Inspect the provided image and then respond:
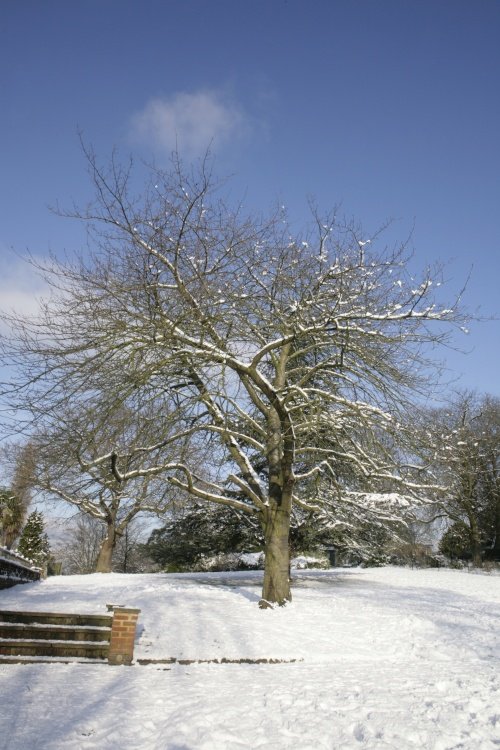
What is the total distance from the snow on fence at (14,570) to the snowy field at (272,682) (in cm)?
91

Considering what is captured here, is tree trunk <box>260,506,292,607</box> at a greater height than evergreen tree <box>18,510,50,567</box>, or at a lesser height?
lesser

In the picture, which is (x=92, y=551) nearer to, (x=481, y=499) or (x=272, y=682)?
(x=481, y=499)

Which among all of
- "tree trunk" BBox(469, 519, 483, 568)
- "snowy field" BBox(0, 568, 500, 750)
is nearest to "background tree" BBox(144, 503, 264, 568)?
"snowy field" BBox(0, 568, 500, 750)

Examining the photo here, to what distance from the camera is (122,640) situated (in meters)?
7.52

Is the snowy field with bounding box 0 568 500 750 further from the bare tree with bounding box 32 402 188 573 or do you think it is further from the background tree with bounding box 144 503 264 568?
the background tree with bounding box 144 503 264 568

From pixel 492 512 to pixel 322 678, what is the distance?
26325 mm

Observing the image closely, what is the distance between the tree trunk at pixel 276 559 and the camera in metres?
11.4

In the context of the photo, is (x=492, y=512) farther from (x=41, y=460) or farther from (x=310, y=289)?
(x=41, y=460)

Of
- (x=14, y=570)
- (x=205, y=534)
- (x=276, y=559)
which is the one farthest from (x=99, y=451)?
(x=205, y=534)

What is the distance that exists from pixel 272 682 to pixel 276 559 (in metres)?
4.89

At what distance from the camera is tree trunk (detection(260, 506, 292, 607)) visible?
11414 mm

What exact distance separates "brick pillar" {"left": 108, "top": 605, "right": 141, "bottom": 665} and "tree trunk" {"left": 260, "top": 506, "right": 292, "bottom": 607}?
14.1 ft

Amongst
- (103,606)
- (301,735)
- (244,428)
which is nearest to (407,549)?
(244,428)

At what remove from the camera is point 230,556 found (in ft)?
78.9
